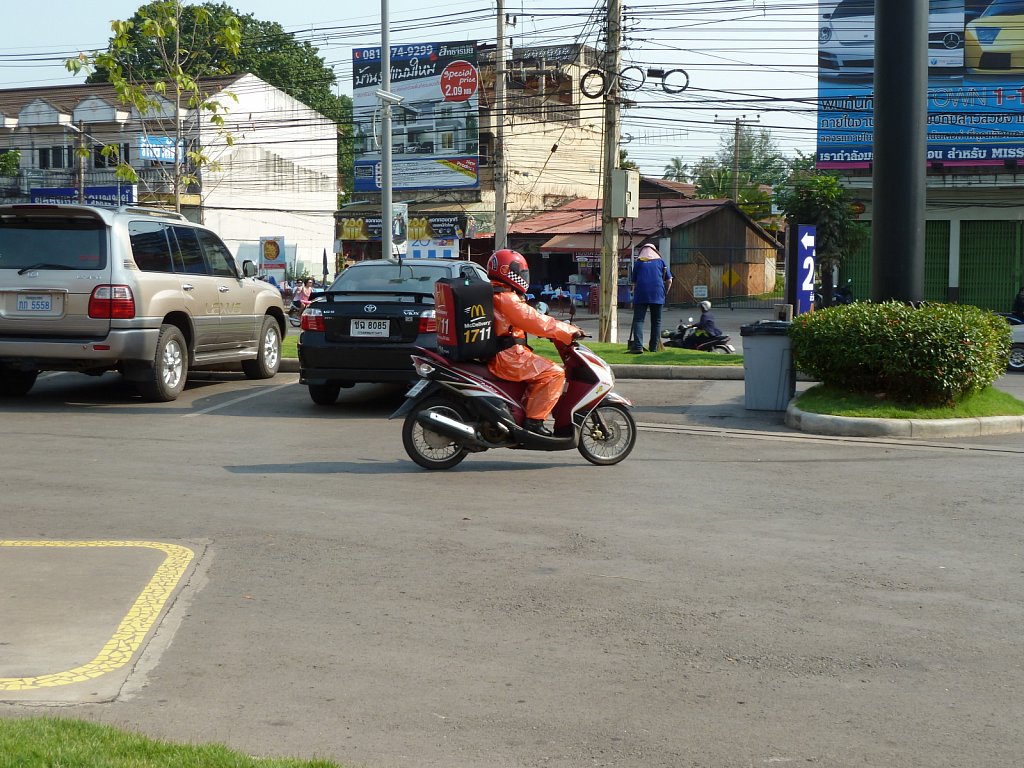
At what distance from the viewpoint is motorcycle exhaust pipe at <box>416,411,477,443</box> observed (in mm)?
8859

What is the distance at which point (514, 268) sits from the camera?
9.12m

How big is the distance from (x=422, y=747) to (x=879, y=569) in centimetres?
319

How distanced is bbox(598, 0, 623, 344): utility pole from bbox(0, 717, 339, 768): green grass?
1764 cm

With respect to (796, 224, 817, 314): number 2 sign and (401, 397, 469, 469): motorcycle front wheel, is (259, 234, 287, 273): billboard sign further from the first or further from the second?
(401, 397, 469, 469): motorcycle front wheel

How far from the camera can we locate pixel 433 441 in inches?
357

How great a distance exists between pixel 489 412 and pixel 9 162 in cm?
5482

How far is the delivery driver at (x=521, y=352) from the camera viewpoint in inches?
355

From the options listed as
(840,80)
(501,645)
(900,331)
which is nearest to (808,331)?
(900,331)

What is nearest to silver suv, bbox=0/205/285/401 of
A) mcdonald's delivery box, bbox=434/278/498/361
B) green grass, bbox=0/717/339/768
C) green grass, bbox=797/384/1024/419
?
mcdonald's delivery box, bbox=434/278/498/361

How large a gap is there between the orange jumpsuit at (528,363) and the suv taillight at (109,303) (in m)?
4.63

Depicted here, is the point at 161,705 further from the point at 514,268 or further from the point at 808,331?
the point at 808,331

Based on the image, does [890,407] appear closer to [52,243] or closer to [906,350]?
[906,350]

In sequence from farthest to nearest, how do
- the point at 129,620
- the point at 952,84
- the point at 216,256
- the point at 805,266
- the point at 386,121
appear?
the point at 952,84, the point at 386,121, the point at 805,266, the point at 216,256, the point at 129,620

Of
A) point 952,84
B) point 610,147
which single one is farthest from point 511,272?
point 952,84
